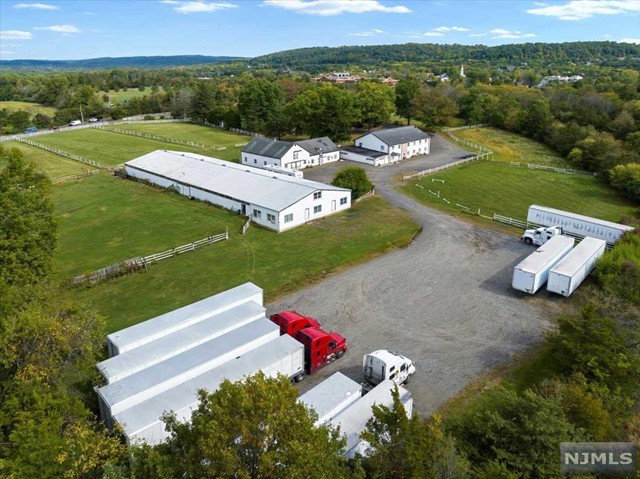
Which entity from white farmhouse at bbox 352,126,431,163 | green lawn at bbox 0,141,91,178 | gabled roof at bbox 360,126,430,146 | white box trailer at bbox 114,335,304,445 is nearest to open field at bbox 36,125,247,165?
green lawn at bbox 0,141,91,178

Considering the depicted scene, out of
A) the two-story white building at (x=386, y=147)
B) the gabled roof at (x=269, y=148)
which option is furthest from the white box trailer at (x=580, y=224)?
the gabled roof at (x=269, y=148)

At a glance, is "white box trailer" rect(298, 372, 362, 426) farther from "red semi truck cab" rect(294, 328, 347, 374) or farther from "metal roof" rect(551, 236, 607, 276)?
"metal roof" rect(551, 236, 607, 276)

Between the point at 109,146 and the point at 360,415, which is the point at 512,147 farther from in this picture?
the point at 360,415

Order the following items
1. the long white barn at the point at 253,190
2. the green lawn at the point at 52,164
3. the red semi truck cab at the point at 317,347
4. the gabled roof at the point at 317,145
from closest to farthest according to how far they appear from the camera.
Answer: the red semi truck cab at the point at 317,347 → the long white barn at the point at 253,190 → the green lawn at the point at 52,164 → the gabled roof at the point at 317,145

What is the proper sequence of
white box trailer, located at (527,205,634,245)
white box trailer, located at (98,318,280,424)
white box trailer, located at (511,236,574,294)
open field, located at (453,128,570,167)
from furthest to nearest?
open field, located at (453,128,570,167), white box trailer, located at (527,205,634,245), white box trailer, located at (511,236,574,294), white box trailer, located at (98,318,280,424)

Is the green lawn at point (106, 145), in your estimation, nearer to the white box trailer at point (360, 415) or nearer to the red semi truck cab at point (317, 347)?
the red semi truck cab at point (317, 347)

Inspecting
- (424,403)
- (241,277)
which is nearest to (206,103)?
(241,277)

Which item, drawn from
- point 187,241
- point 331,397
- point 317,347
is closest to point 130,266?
point 187,241
